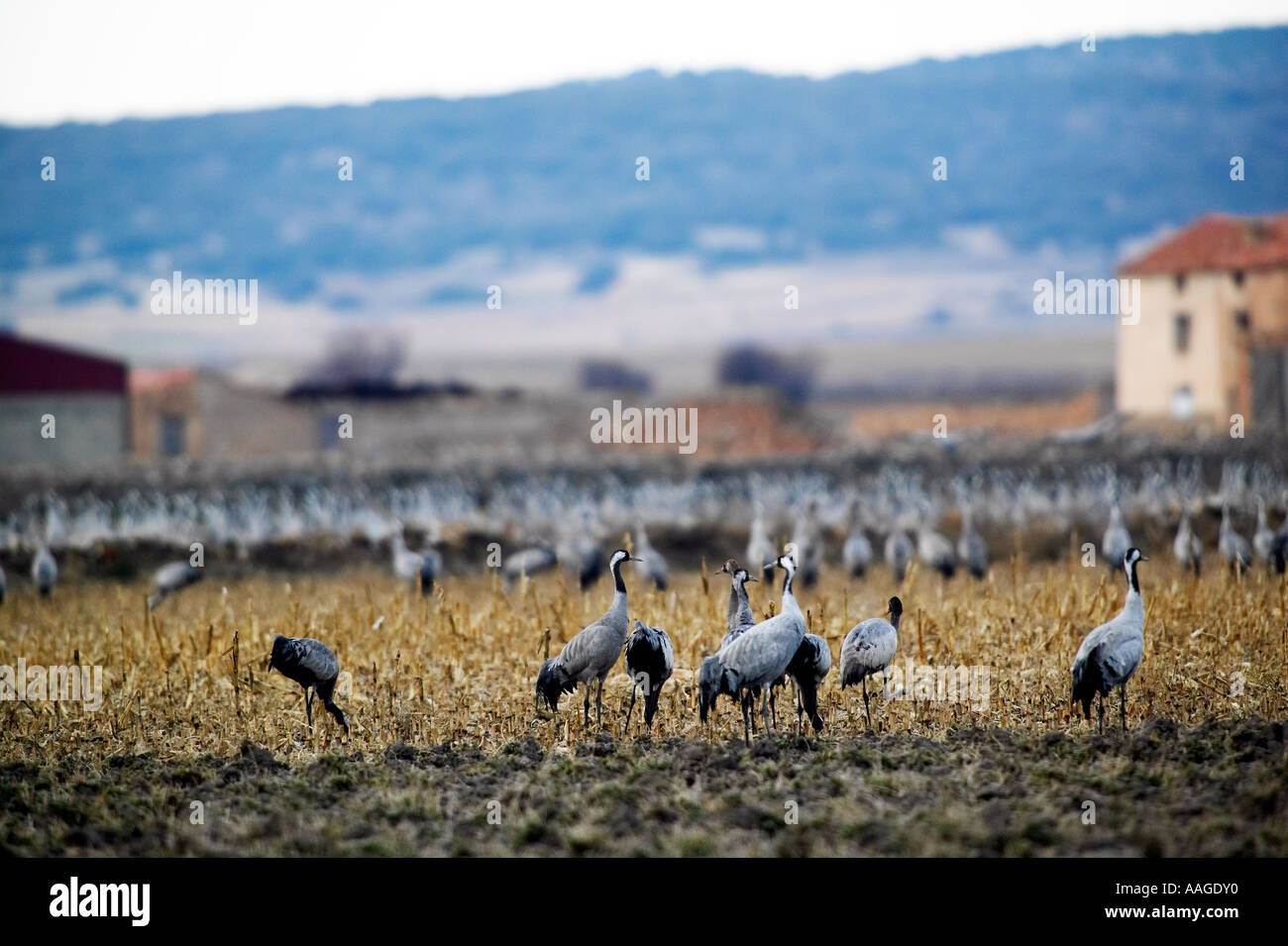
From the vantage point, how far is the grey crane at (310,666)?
28.0 feet

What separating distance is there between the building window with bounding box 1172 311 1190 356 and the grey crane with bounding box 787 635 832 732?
4374 cm

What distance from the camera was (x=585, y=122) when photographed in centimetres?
15700

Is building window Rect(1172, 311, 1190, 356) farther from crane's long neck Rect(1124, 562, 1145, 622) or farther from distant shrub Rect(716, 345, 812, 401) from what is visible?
distant shrub Rect(716, 345, 812, 401)

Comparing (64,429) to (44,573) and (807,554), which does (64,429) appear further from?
(807,554)

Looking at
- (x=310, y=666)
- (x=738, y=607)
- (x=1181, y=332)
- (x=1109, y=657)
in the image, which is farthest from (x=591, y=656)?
(x=1181, y=332)

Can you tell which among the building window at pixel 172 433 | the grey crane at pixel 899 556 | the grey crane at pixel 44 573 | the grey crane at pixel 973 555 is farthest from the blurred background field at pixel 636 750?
the building window at pixel 172 433

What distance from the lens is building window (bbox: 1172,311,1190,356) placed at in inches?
1905

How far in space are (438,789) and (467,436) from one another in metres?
53.7

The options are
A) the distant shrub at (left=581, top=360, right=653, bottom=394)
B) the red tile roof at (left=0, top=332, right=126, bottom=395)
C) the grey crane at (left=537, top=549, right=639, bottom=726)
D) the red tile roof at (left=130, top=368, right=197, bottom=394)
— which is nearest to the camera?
the grey crane at (left=537, top=549, right=639, bottom=726)

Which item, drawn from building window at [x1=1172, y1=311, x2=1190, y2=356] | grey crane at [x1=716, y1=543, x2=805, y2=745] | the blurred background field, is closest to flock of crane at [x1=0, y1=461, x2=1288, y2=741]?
grey crane at [x1=716, y1=543, x2=805, y2=745]

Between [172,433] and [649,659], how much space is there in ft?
175

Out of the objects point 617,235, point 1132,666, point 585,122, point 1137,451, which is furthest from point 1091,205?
point 1132,666
